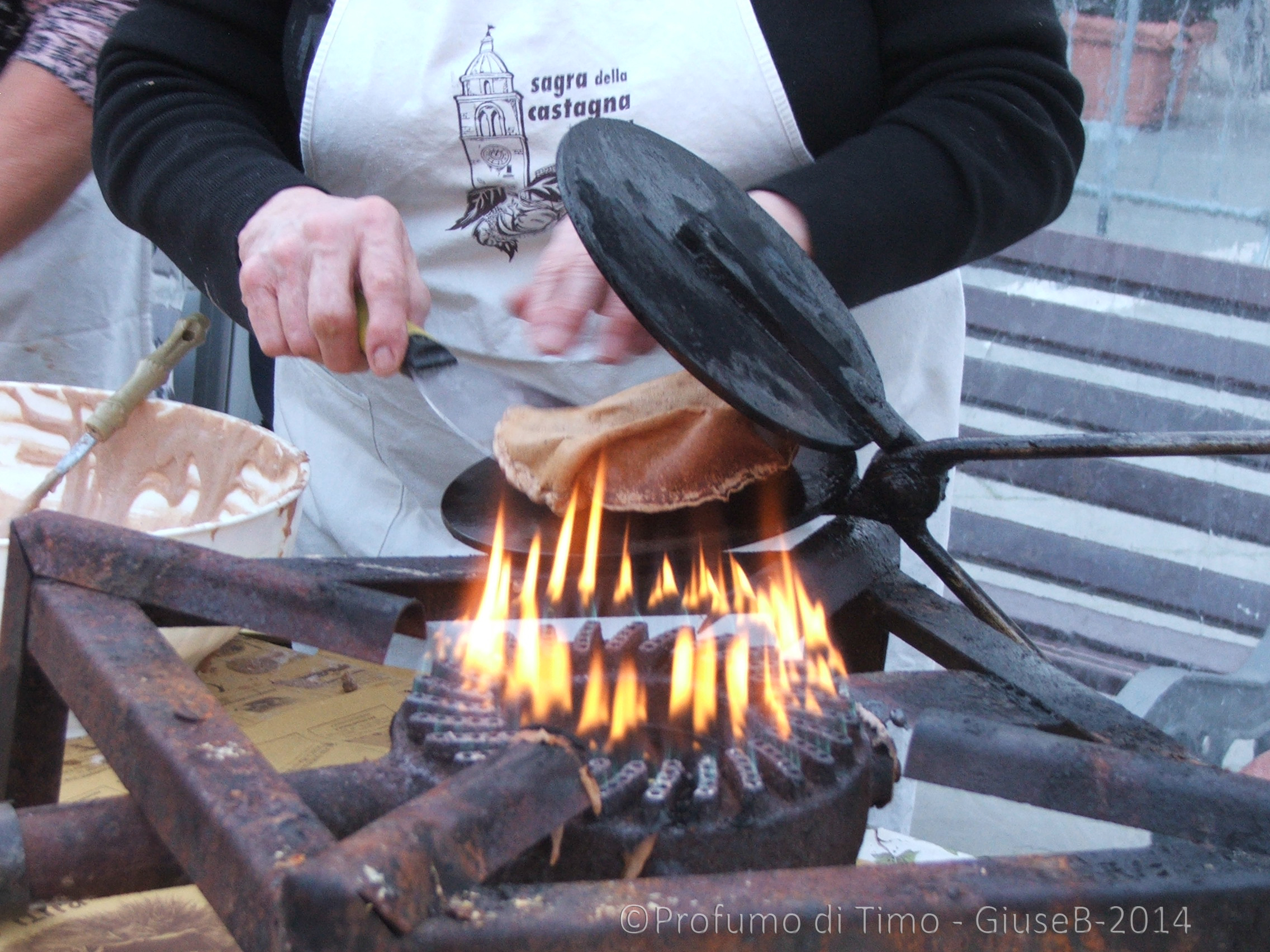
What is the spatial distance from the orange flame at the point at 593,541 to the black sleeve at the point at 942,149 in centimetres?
42

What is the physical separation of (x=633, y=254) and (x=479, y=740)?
0.45 metres

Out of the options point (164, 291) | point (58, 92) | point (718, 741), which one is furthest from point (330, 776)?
point (164, 291)

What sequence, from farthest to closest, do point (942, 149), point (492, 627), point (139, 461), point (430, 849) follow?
point (139, 461)
point (942, 149)
point (492, 627)
point (430, 849)

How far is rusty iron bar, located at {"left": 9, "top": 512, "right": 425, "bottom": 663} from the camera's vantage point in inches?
34.1

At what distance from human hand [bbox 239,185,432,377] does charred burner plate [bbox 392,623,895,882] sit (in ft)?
1.37

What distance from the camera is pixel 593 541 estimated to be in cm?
106

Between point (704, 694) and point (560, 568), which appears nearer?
point (704, 694)

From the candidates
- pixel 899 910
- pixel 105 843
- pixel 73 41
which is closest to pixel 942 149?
pixel 899 910

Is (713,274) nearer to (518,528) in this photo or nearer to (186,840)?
(518,528)

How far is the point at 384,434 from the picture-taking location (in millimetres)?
1907

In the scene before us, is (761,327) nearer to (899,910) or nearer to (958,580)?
(958,580)

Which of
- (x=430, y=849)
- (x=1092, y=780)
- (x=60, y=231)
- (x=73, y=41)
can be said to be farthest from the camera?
(x=60, y=231)

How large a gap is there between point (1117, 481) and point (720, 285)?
8.47ft

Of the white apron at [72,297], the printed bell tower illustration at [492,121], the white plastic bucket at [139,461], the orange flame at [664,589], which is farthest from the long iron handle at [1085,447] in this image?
the white apron at [72,297]
